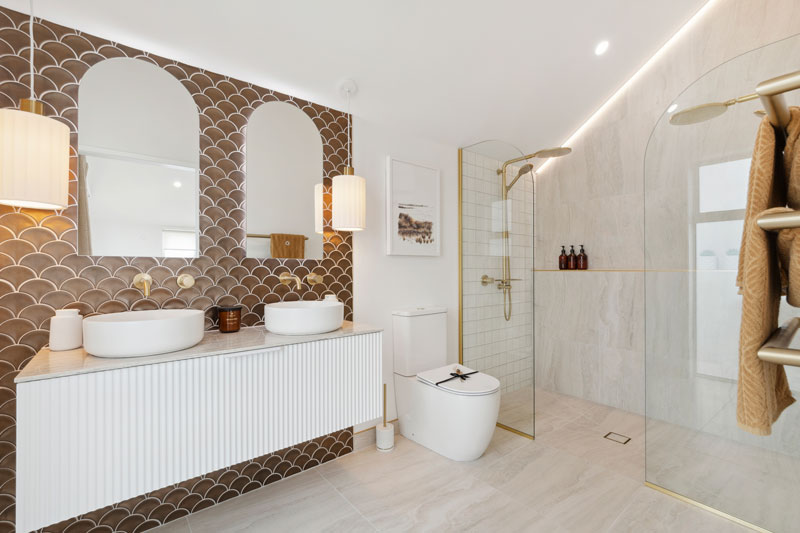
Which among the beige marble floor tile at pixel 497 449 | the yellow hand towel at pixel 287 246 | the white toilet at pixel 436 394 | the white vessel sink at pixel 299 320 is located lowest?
the beige marble floor tile at pixel 497 449

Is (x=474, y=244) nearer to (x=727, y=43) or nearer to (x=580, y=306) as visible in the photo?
(x=580, y=306)

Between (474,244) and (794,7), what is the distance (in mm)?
2355

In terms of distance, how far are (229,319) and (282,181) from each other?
2.75 feet

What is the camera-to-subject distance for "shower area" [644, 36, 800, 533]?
1604 mm

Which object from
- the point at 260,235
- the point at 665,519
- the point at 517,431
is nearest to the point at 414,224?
Result: the point at 260,235

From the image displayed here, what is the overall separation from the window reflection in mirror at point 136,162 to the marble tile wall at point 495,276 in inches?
76.2

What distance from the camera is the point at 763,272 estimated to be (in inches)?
25.0

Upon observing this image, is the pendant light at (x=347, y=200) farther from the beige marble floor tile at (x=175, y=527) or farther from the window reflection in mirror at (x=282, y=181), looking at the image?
the beige marble floor tile at (x=175, y=527)

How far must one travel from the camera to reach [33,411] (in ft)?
3.85

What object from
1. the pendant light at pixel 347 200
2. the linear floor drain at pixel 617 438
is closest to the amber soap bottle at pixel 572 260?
the linear floor drain at pixel 617 438

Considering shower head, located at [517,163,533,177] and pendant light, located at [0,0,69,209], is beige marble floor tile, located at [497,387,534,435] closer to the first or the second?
shower head, located at [517,163,533,177]

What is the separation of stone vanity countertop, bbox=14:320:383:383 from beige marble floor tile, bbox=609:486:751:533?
153 centimetres

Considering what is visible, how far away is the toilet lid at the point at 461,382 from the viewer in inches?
85.3

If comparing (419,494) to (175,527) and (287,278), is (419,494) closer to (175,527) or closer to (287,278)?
(175,527)
